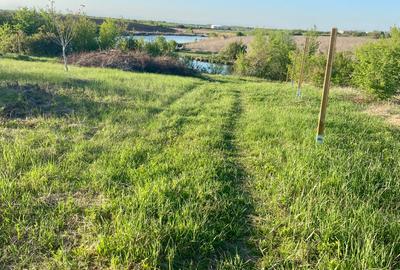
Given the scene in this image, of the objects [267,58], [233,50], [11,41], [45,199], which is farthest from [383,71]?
[233,50]

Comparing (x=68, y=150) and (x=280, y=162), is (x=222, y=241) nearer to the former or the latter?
(x=280, y=162)

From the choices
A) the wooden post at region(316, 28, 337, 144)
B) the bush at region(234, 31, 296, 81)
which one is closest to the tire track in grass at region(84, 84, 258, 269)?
the wooden post at region(316, 28, 337, 144)

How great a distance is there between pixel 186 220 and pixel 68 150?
9.49ft

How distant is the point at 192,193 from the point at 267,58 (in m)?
33.7

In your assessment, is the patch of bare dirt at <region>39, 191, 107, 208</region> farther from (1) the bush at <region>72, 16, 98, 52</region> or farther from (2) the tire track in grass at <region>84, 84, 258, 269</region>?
(1) the bush at <region>72, 16, 98, 52</region>

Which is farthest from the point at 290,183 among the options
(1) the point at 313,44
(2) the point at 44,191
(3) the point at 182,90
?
(1) the point at 313,44

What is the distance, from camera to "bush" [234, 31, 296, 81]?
117 feet

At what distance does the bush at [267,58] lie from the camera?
117 feet

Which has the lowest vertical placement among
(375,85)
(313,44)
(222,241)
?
(222,241)

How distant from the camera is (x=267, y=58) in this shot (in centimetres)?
3612

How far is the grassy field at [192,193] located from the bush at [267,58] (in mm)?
28709

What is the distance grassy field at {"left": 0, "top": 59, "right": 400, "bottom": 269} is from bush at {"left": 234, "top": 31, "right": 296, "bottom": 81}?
28.7 m

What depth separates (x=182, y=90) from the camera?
13.6 meters

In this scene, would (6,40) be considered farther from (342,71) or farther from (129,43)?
(342,71)
